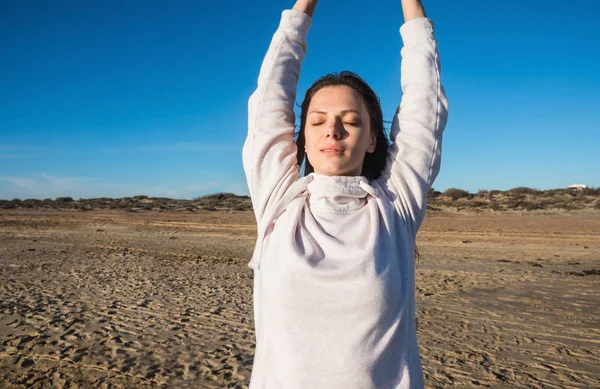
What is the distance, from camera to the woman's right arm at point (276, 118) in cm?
151

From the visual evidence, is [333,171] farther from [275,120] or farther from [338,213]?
[275,120]

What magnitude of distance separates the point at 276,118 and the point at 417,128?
0.44 m

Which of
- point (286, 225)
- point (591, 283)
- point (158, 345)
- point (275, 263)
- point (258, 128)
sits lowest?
point (158, 345)

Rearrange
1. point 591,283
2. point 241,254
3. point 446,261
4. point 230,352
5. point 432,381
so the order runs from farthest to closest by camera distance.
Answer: point 241,254
point 446,261
point 591,283
point 230,352
point 432,381

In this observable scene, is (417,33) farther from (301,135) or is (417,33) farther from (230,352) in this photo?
(230,352)

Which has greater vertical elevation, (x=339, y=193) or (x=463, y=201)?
(x=463, y=201)

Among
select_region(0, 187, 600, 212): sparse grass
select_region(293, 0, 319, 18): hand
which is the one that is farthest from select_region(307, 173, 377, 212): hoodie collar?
select_region(0, 187, 600, 212): sparse grass

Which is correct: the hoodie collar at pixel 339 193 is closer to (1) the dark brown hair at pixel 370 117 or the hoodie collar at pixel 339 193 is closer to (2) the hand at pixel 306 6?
(1) the dark brown hair at pixel 370 117

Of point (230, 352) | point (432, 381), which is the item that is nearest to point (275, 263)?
point (432, 381)

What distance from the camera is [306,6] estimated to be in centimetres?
170

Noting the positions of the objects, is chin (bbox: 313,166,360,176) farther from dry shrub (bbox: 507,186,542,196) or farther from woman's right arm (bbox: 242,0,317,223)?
dry shrub (bbox: 507,186,542,196)

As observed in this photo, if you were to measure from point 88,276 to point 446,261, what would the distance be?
27.7 feet

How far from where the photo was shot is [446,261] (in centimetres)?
1238

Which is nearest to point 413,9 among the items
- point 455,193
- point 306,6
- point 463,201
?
point 306,6
